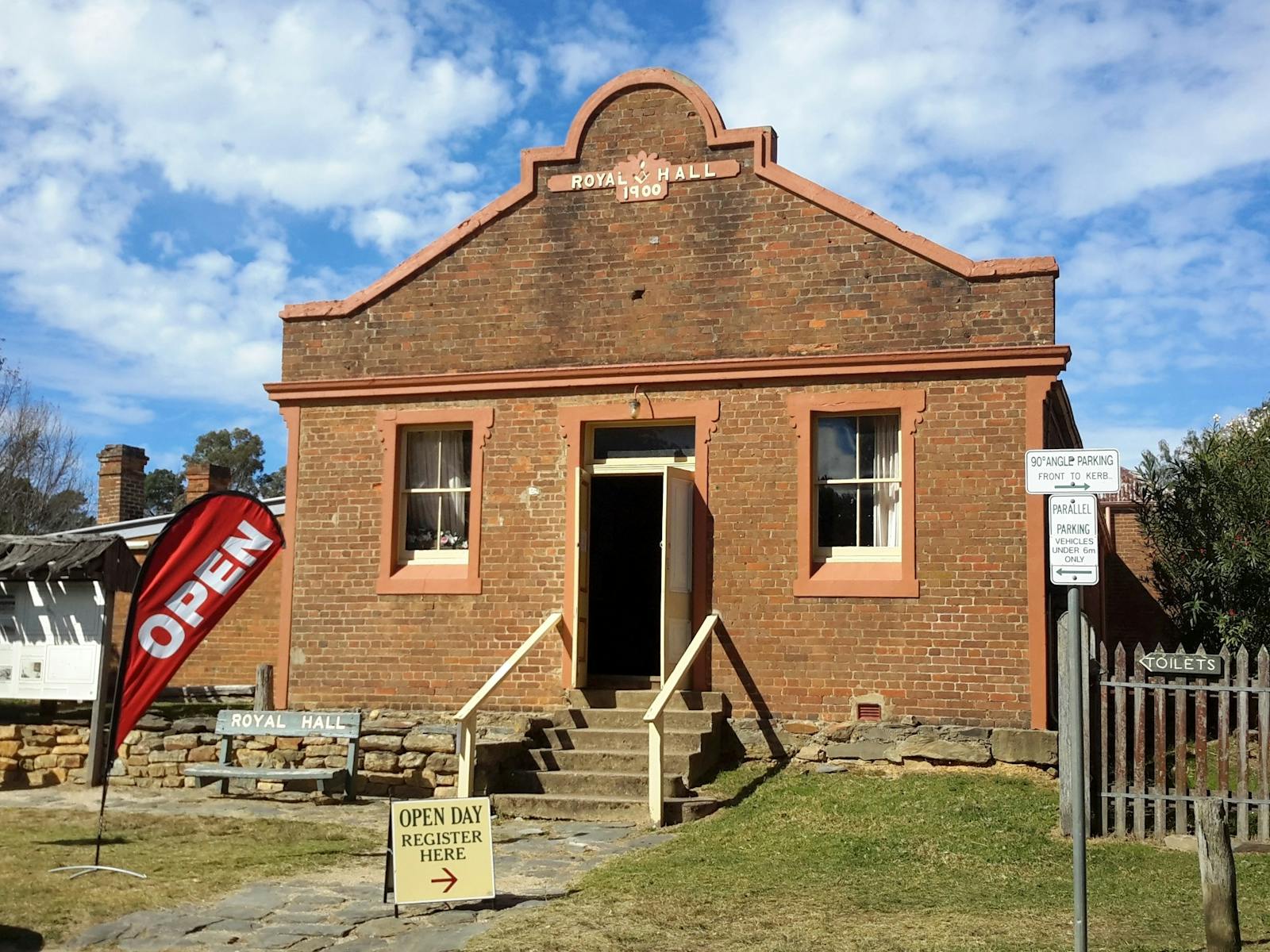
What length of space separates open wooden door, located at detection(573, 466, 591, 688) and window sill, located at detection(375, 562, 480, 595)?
1214mm

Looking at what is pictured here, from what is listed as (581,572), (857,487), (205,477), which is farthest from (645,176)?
(205,477)

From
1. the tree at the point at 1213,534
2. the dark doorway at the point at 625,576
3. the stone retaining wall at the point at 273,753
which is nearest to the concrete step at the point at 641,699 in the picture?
the stone retaining wall at the point at 273,753

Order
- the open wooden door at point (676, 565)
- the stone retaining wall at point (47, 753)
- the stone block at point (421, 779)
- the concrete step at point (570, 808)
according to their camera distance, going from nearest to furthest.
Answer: the concrete step at point (570, 808), the stone block at point (421, 779), the open wooden door at point (676, 565), the stone retaining wall at point (47, 753)

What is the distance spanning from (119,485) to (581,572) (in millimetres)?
17484

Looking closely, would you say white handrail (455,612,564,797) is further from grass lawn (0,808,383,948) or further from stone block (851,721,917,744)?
stone block (851,721,917,744)

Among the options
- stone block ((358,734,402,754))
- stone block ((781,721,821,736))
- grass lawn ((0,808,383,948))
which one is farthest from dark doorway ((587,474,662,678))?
grass lawn ((0,808,383,948))

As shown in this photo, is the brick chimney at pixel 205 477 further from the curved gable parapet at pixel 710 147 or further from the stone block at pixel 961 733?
the stone block at pixel 961 733

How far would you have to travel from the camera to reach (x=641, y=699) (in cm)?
1356

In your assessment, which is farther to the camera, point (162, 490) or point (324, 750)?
point (162, 490)

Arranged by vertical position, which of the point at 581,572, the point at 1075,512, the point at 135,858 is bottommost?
the point at 135,858

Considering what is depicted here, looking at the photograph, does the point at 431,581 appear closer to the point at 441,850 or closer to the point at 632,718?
the point at 632,718

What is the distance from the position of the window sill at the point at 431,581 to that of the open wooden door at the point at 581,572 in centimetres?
121

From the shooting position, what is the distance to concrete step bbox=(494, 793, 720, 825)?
37.0ft

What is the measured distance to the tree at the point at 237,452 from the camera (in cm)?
6047
